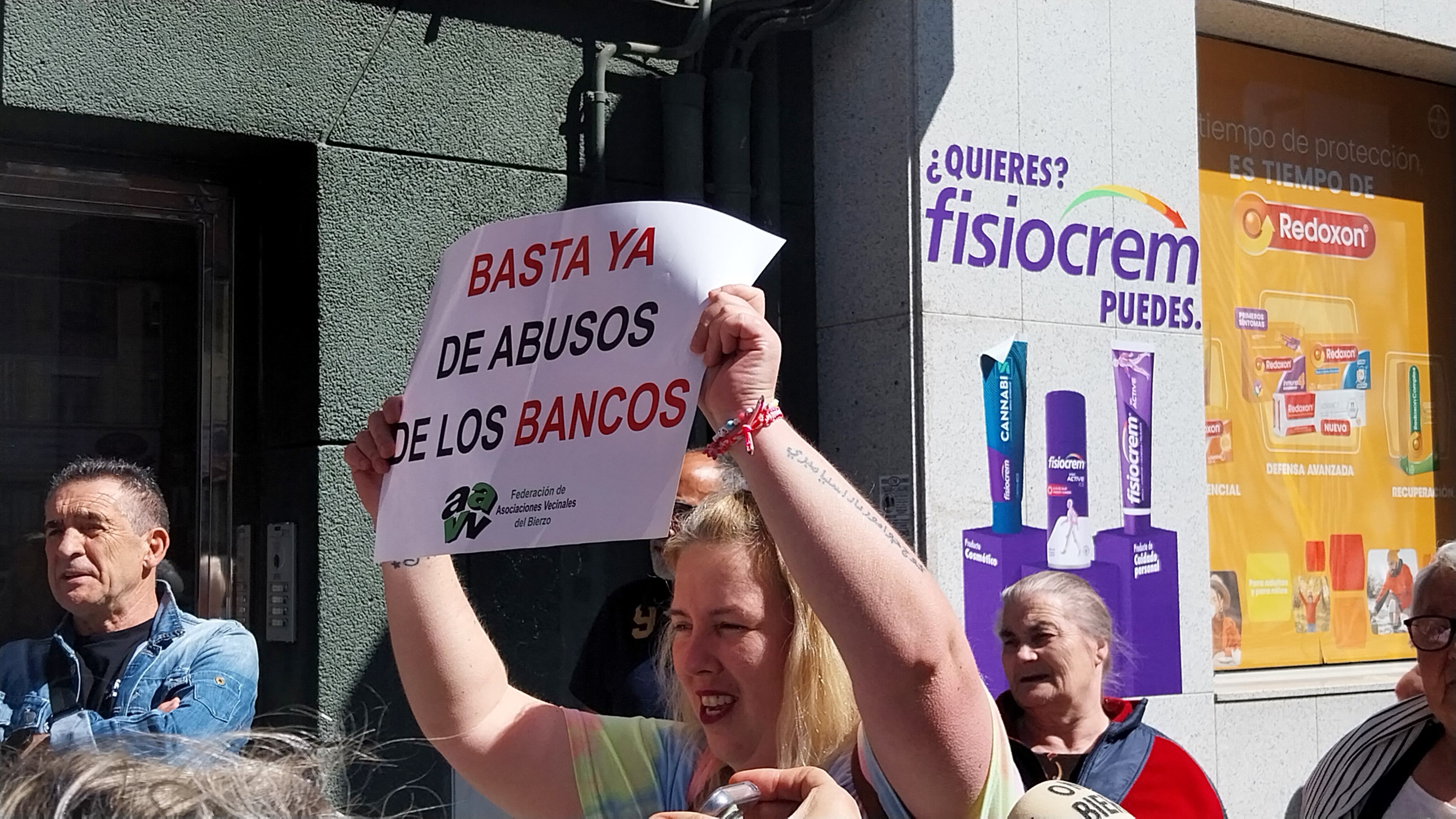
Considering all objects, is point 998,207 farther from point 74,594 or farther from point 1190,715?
point 74,594

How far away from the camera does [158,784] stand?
1.18 meters

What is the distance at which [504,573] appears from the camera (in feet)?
16.8

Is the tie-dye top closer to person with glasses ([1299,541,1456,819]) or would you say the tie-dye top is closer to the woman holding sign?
the woman holding sign

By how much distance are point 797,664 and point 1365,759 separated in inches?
81.8

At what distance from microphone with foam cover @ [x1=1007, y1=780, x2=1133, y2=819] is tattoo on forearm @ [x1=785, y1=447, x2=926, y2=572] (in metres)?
0.51

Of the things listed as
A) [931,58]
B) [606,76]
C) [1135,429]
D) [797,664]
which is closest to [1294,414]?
[1135,429]

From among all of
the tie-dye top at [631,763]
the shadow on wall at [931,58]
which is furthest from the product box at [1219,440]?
the tie-dye top at [631,763]

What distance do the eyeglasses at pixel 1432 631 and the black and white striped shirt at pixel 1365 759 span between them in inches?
6.0

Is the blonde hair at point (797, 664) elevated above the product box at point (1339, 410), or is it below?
below

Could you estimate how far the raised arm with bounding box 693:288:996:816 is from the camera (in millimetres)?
1887

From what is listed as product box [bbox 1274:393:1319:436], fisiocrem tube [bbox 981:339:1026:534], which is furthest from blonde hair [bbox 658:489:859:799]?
product box [bbox 1274:393:1319:436]

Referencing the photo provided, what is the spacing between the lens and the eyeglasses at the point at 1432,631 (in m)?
3.55

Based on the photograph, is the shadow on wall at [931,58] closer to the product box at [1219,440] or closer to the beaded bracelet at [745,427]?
the product box at [1219,440]

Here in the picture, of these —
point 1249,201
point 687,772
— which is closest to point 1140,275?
point 1249,201
